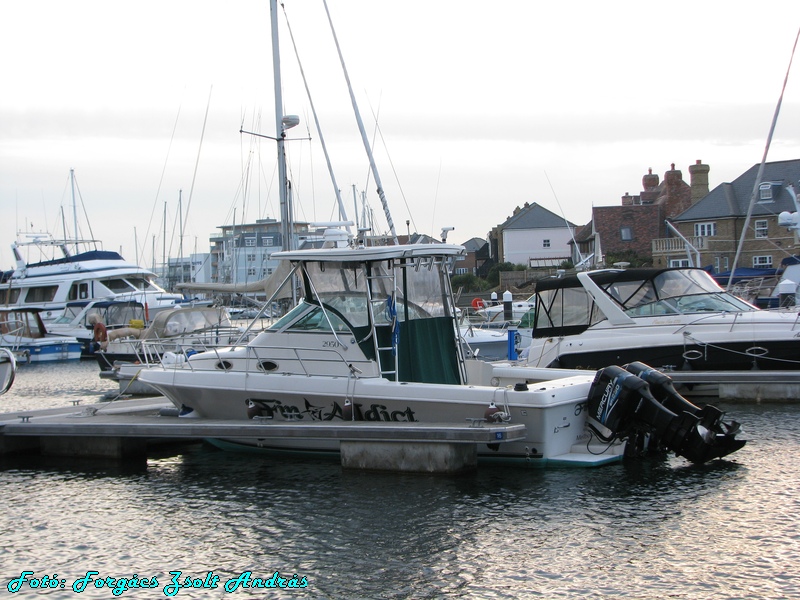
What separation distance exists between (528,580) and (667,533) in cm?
198

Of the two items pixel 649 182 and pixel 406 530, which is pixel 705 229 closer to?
pixel 649 182

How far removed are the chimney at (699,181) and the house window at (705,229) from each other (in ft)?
16.1

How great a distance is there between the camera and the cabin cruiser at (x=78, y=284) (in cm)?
4703

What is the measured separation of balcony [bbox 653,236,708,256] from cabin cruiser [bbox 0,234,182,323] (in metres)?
A: 27.5

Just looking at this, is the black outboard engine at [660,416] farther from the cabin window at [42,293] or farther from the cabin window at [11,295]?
the cabin window at [11,295]

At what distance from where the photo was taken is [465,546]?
937 centimetres

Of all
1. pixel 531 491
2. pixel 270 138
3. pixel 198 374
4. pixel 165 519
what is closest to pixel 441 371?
pixel 531 491

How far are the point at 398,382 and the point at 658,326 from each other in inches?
317

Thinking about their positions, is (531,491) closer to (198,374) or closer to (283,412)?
(283,412)

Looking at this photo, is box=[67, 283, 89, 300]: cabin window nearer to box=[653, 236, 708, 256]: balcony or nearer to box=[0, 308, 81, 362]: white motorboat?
box=[0, 308, 81, 362]: white motorboat

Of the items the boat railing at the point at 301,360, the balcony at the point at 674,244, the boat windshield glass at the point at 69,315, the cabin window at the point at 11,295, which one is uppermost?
the balcony at the point at 674,244

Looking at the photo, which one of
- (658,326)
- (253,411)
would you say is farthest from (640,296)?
(253,411)

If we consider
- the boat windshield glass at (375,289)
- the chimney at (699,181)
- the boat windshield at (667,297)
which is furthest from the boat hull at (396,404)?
the chimney at (699,181)

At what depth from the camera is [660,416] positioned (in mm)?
11609
